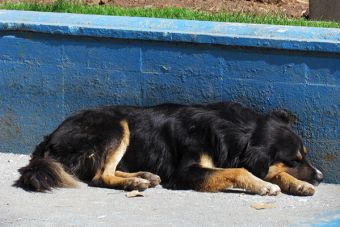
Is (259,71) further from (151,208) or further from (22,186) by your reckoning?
(22,186)

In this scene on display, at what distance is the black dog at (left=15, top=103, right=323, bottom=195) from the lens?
723 cm

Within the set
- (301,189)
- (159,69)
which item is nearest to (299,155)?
(301,189)

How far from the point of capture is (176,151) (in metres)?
7.45

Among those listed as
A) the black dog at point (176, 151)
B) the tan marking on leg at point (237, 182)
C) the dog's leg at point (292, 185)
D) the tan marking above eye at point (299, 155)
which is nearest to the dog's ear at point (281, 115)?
the black dog at point (176, 151)

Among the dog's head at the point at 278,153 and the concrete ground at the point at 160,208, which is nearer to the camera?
the concrete ground at the point at 160,208

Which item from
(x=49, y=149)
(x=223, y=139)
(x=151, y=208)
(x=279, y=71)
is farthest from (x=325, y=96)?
(x=49, y=149)

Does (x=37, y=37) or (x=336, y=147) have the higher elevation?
(x=37, y=37)

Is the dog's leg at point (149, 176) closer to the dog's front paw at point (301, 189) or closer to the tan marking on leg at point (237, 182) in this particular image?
the tan marking on leg at point (237, 182)

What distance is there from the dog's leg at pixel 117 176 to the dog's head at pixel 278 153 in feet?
2.88

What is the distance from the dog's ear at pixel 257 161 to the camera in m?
7.23

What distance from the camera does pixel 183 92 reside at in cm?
776

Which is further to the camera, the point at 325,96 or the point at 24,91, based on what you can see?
the point at 24,91

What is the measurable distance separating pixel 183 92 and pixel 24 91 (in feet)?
4.64

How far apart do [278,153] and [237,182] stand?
42cm
